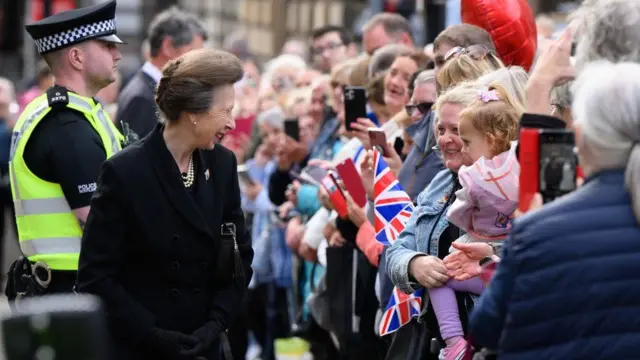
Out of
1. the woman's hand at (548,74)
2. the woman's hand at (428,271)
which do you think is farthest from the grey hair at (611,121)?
the woman's hand at (428,271)

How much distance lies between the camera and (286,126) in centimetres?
1124

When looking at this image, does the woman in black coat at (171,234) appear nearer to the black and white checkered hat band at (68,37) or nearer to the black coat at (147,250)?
the black coat at (147,250)

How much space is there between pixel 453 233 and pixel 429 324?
42 centimetres

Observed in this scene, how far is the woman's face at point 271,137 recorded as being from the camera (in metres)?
12.3

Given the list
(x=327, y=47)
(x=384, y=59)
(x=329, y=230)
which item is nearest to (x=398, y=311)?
(x=329, y=230)

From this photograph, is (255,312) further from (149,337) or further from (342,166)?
(149,337)

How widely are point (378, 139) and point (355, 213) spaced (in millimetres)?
548

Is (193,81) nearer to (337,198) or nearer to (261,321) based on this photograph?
(337,198)

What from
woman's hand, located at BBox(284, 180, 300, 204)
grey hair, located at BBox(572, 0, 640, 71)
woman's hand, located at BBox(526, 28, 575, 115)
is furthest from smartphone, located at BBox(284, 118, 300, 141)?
grey hair, located at BBox(572, 0, 640, 71)

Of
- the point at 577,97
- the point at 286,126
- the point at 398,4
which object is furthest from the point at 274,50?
the point at 577,97

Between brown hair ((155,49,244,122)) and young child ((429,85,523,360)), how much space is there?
40.2 inches

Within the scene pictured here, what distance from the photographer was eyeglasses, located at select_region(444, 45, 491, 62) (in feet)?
24.2

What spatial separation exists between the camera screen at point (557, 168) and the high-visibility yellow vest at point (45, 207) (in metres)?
2.89

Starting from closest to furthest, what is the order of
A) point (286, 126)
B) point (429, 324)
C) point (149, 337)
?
point (149, 337), point (429, 324), point (286, 126)
